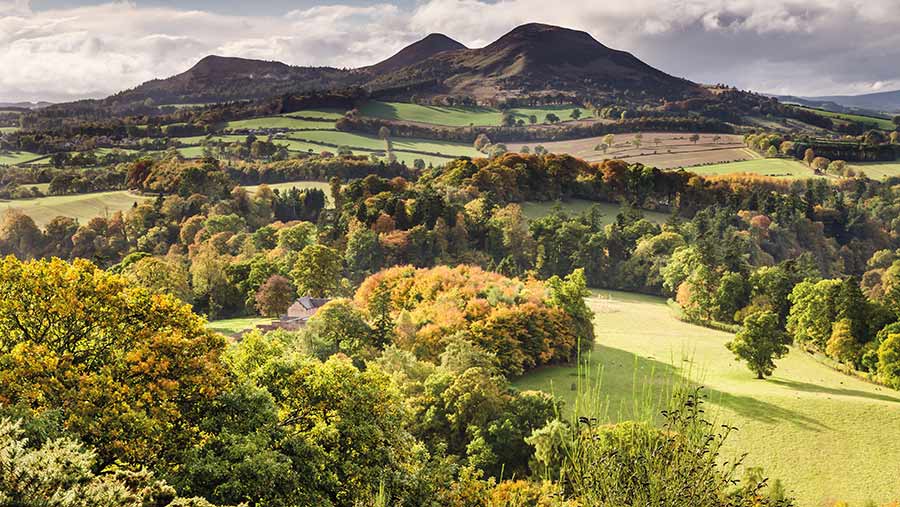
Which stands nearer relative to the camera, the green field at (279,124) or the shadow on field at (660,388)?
the shadow on field at (660,388)

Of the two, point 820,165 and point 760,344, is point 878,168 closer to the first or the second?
point 820,165

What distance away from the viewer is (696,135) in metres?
188

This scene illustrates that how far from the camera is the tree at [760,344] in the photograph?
167 feet

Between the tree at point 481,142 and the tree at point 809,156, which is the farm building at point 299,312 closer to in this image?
the tree at point 481,142

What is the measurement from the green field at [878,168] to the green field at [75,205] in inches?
5998

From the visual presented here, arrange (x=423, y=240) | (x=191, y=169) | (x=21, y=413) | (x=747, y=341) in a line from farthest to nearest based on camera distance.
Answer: (x=191, y=169) < (x=423, y=240) < (x=747, y=341) < (x=21, y=413)

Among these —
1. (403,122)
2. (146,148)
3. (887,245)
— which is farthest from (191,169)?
(887,245)

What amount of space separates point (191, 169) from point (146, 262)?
171ft

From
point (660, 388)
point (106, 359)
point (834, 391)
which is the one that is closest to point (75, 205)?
point (660, 388)

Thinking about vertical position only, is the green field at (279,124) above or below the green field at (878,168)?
above

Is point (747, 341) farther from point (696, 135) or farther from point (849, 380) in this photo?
point (696, 135)

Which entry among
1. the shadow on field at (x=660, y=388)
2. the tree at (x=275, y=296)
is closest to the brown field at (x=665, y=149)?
the shadow on field at (x=660, y=388)

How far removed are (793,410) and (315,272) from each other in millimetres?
43827

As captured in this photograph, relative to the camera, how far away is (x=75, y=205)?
346ft
